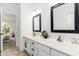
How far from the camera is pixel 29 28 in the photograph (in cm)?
418

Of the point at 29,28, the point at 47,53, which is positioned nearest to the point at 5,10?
the point at 29,28

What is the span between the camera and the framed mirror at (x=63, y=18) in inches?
72.5

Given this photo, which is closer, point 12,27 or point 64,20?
point 64,20

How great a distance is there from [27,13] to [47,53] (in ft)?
9.19

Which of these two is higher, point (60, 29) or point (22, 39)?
point (60, 29)

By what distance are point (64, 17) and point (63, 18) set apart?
4cm

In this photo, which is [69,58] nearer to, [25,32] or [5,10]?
[25,32]

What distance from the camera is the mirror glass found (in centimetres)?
185

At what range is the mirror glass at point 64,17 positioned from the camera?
1.85 m

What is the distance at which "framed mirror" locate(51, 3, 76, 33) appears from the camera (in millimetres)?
1842

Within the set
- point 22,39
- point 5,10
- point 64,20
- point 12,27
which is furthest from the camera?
point 12,27

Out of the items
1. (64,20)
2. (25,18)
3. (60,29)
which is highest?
(25,18)

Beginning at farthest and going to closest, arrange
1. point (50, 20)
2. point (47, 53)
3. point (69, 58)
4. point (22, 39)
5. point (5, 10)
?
1. point (5, 10)
2. point (22, 39)
3. point (50, 20)
4. point (47, 53)
5. point (69, 58)

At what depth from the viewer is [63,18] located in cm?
211
